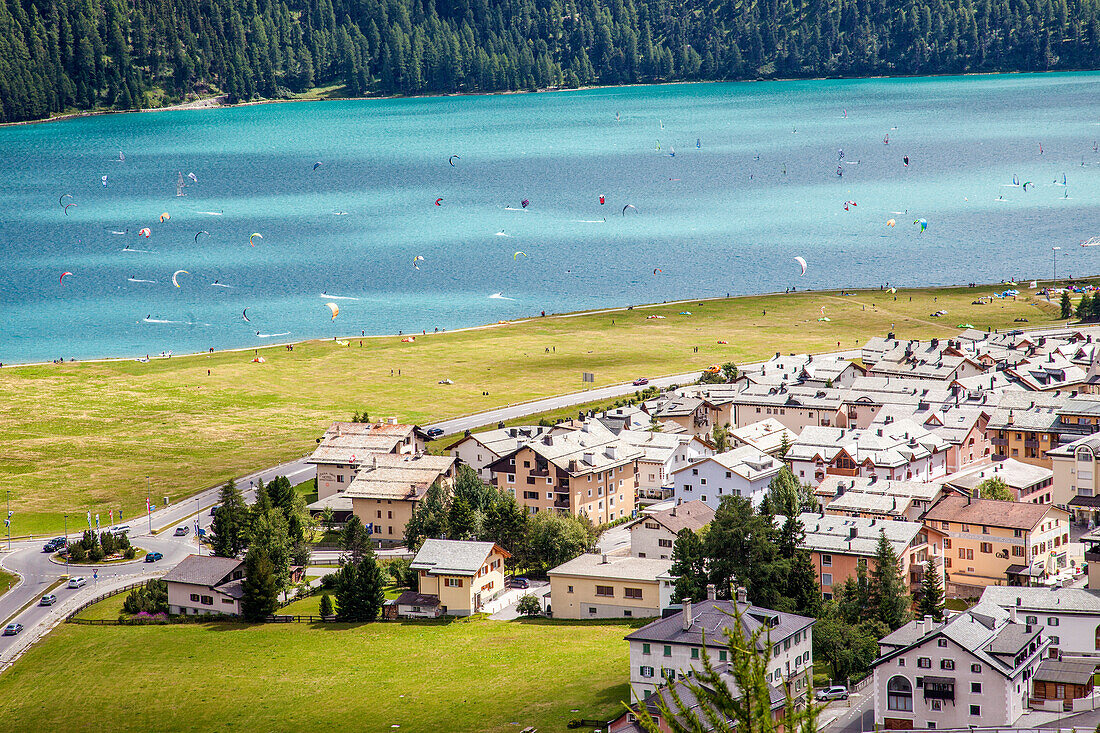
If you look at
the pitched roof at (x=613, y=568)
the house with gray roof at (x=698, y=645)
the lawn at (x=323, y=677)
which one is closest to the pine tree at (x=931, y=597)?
the house with gray roof at (x=698, y=645)

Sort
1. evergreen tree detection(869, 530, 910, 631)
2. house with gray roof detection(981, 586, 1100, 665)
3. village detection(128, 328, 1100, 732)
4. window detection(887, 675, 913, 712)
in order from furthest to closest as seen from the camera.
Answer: evergreen tree detection(869, 530, 910, 631), house with gray roof detection(981, 586, 1100, 665), village detection(128, 328, 1100, 732), window detection(887, 675, 913, 712)

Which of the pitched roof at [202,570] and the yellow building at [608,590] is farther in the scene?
the pitched roof at [202,570]

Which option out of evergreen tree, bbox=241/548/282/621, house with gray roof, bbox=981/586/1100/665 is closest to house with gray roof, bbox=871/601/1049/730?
house with gray roof, bbox=981/586/1100/665

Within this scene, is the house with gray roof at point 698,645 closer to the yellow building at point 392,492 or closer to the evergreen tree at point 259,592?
the evergreen tree at point 259,592

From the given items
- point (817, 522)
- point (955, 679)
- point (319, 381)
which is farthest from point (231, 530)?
point (319, 381)

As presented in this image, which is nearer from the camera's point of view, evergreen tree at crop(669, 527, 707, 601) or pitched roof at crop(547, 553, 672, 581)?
evergreen tree at crop(669, 527, 707, 601)

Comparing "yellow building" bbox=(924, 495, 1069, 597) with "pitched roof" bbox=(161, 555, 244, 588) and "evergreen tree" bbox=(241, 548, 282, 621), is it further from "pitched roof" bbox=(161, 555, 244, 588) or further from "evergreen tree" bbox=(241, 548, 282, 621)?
"pitched roof" bbox=(161, 555, 244, 588)
